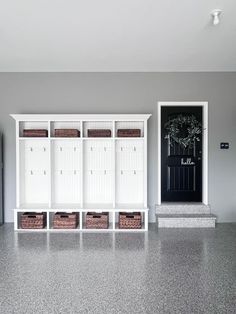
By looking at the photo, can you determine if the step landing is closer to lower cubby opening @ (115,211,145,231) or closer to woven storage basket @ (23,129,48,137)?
lower cubby opening @ (115,211,145,231)

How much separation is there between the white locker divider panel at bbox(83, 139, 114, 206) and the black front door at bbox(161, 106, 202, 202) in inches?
41.7

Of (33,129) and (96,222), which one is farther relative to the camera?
(33,129)

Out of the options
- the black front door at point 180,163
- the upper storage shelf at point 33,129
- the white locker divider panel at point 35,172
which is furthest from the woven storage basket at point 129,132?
the white locker divider panel at point 35,172

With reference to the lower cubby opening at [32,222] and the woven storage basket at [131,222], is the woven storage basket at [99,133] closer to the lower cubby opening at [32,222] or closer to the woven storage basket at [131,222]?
the woven storage basket at [131,222]

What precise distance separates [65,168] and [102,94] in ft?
5.06

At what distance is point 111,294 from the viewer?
2553 millimetres

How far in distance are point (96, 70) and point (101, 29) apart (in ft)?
4.81

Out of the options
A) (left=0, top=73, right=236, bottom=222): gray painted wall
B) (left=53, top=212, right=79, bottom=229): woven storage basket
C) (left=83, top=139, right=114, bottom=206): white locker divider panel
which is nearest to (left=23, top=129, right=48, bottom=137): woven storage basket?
(left=0, top=73, right=236, bottom=222): gray painted wall

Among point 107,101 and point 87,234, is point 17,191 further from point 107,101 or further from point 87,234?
point 107,101

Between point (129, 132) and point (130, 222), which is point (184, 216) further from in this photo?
point (129, 132)

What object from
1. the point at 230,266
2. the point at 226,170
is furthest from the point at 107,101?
the point at 230,266

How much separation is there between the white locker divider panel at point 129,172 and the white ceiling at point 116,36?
1.45m

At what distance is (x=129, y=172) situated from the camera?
5082mm

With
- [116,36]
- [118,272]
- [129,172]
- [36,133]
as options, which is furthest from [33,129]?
[118,272]
